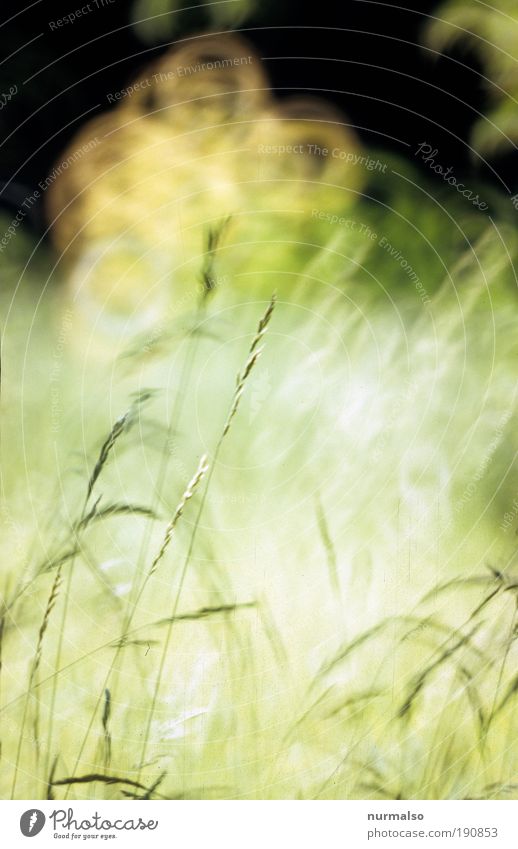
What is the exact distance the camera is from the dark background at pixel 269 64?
1138 millimetres

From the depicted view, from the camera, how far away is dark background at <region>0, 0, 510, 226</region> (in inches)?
44.8

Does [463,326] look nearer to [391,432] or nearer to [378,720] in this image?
[391,432]

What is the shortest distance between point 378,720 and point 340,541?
22 cm
